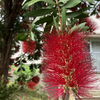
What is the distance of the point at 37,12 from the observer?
0.36 metres

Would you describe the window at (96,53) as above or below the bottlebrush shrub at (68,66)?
below

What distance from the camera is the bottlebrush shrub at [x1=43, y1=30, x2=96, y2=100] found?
0.96ft

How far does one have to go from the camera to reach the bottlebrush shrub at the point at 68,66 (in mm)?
294

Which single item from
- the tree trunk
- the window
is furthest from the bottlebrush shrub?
the tree trunk

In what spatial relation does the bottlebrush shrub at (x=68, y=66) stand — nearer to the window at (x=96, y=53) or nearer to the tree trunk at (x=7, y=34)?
the window at (x=96, y=53)

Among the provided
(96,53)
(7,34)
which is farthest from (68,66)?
(96,53)

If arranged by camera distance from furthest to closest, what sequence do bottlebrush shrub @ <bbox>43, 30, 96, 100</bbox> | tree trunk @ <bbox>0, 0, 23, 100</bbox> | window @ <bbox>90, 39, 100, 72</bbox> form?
1. tree trunk @ <bbox>0, 0, 23, 100</bbox>
2. window @ <bbox>90, 39, 100, 72</bbox>
3. bottlebrush shrub @ <bbox>43, 30, 96, 100</bbox>

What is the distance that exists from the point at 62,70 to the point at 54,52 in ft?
0.19

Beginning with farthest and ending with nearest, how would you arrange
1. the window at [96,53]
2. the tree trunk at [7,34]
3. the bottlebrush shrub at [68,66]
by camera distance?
the tree trunk at [7,34] → the window at [96,53] → the bottlebrush shrub at [68,66]

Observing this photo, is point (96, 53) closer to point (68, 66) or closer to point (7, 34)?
point (7, 34)

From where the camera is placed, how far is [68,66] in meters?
0.29

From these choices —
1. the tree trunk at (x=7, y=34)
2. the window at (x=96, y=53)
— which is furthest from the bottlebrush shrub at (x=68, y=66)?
the tree trunk at (x=7, y=34)

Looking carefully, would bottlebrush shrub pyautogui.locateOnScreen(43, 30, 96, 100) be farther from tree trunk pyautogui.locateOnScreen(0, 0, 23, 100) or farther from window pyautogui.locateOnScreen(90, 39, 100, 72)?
tree trunk pyautogui.locateOnScreen(0, 0, 23, 100)

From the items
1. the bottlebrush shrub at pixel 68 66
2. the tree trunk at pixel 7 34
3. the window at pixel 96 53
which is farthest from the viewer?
the tree trunk at pixel 7 34
